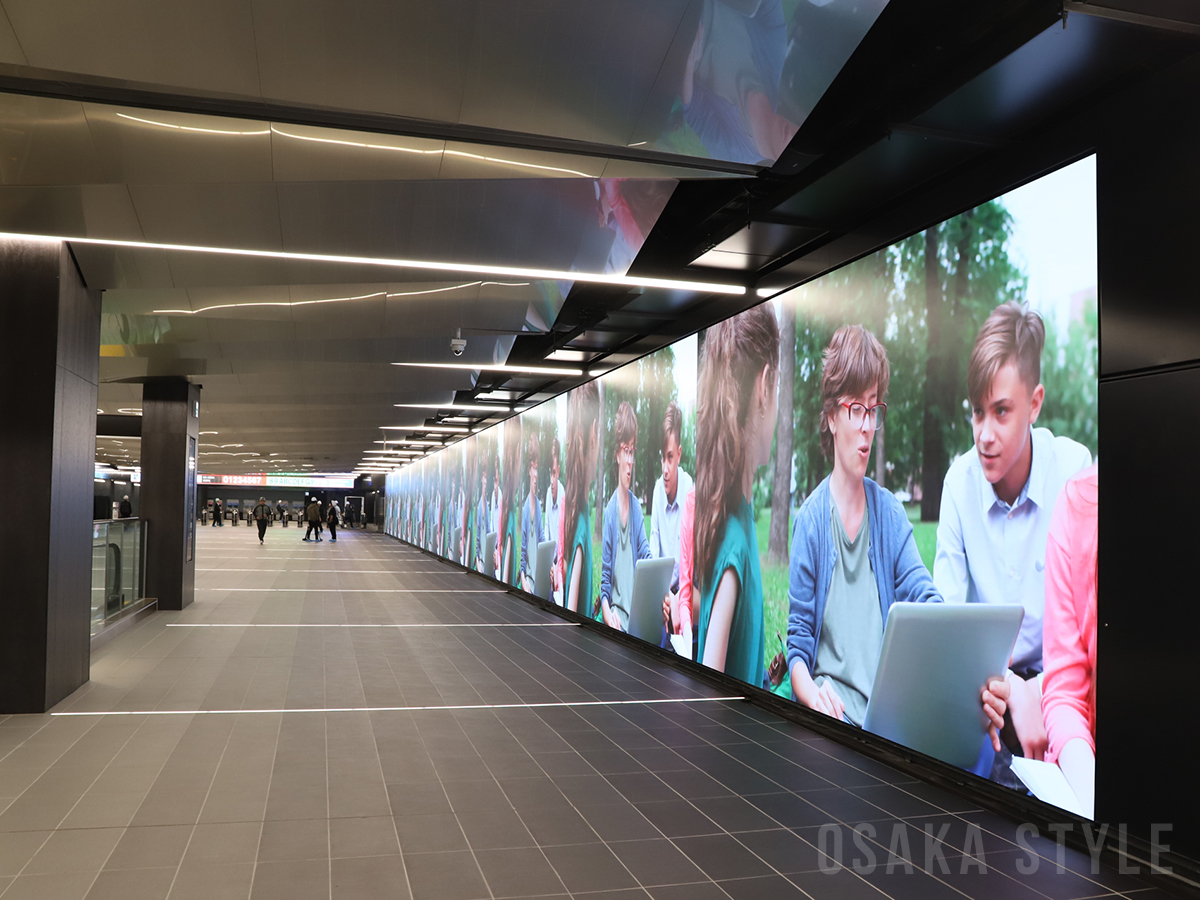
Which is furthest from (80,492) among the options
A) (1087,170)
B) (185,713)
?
(1087,170)

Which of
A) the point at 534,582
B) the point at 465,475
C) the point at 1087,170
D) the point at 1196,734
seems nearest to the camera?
the point at 1196,734

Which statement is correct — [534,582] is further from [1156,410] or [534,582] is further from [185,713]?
[1156,410]

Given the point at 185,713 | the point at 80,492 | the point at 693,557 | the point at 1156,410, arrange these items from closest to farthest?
the point at 1156,410 → the point at 185,713 → the point at 80,492 → the point at 693,557

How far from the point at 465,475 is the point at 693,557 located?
15301 millimetres

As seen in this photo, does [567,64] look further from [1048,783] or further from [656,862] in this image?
[1048,783]

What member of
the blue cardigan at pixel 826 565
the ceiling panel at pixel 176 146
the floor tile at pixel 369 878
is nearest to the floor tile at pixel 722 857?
the floor tile at pixel 369 878

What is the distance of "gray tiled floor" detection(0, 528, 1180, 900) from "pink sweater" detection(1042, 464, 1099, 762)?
61 cm

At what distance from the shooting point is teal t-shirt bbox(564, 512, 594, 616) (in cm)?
1220

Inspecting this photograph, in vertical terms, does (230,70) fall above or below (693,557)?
above

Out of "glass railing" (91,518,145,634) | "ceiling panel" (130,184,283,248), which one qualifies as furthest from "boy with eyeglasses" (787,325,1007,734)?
"glass railing" (91,518,145,634)

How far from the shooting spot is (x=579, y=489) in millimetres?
12977

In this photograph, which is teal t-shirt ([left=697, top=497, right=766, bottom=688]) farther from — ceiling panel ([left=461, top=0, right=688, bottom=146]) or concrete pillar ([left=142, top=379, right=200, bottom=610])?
concrete pillar ([left=142, top=379, right=200, bottom=610])

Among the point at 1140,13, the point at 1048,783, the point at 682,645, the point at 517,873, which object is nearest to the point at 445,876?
the point at 517,873

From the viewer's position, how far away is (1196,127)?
12.0 ft
